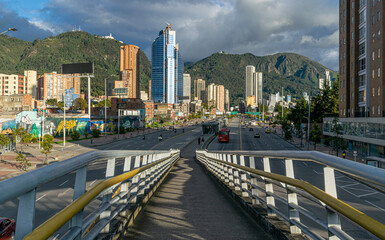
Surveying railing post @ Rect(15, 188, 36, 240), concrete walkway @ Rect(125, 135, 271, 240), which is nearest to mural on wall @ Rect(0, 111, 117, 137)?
concrete walkway @ Rect(125, 135, 271, 240)

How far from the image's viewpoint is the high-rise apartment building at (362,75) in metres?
44.7

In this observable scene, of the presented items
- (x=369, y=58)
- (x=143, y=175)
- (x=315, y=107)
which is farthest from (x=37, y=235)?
(x=315, y=107)

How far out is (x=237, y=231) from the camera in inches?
237

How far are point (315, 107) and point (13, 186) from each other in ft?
332

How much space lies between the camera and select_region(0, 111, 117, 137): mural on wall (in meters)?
59.9

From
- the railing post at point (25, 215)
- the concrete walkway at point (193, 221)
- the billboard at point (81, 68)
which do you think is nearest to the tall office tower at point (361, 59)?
the concrete walkway at point (193, 221)

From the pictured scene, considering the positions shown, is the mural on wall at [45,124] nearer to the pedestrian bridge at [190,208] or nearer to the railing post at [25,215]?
the pedestrian bridge at [190,208]

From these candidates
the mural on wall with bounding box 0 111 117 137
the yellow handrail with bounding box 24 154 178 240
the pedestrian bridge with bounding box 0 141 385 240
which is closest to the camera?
the yellow handrail with bounding box 24 154 178 240

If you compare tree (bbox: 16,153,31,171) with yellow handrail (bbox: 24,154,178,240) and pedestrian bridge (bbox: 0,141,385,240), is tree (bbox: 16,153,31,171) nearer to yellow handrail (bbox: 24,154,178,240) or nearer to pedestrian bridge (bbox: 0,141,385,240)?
pedestrian bridge (bbox: 0,141,385,240)

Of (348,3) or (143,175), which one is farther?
(348,3)

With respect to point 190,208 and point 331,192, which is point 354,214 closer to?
point 331,192

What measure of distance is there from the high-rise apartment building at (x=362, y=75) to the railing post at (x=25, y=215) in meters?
48.2

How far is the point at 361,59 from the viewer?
5253 cm

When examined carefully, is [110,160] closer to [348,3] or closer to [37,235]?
[37,235]
